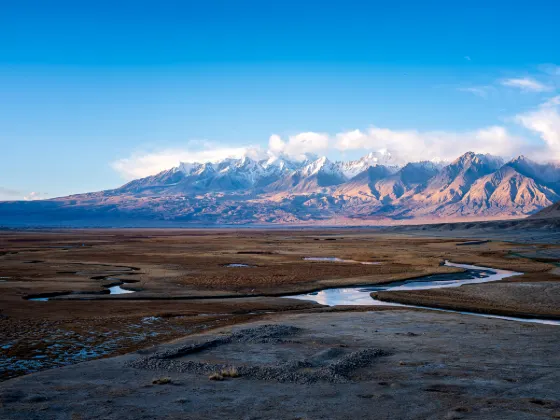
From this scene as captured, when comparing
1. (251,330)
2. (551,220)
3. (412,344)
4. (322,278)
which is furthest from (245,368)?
(551,220)

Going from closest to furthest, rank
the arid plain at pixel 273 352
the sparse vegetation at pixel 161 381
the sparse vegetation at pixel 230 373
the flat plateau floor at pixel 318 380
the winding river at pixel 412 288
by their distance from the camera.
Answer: the flat plateau floor at pixel 318 380 < the arid plain at pixel 273 352 < the sparse vegetation at pixel 161 381 < the sparse vegetation at pixel 230 373 < the winding river at pixel 412 288

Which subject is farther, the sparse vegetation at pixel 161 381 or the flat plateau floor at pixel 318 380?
the sparse vegetation at pixel 161 381

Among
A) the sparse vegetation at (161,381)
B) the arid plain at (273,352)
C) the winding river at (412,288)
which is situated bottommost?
the winding river at (412,288)

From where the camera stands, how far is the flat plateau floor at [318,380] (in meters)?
14.7

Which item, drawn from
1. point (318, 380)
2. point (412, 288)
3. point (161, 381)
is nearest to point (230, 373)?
point (161, 381)

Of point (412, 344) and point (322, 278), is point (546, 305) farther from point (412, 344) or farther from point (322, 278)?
point (322, 278)

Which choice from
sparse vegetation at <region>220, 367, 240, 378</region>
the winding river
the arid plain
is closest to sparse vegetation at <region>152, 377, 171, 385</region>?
the arid plain

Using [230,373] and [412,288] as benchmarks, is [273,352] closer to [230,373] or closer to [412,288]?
[230,373]

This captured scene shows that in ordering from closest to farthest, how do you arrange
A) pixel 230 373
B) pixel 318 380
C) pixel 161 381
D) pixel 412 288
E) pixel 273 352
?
pixel 161 381 < pixel 318 380 < pixel 230 373 < pixel 273 352 < pixel 412 288

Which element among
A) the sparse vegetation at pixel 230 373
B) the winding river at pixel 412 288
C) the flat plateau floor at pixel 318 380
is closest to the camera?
the flat plateau floor at pixel 318 380

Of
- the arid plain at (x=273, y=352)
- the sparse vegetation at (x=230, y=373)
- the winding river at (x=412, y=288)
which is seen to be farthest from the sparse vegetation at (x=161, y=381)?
the winding river at (x=412, y=288)

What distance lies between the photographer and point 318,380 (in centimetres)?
1762

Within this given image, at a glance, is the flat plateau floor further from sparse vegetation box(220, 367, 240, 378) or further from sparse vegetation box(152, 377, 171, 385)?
sparse vegetation box(220, 367, 240, 378)

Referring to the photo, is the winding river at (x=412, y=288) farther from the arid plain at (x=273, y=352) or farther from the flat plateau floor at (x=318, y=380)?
Result: the flat plateau floor at (x=318, y=380)
